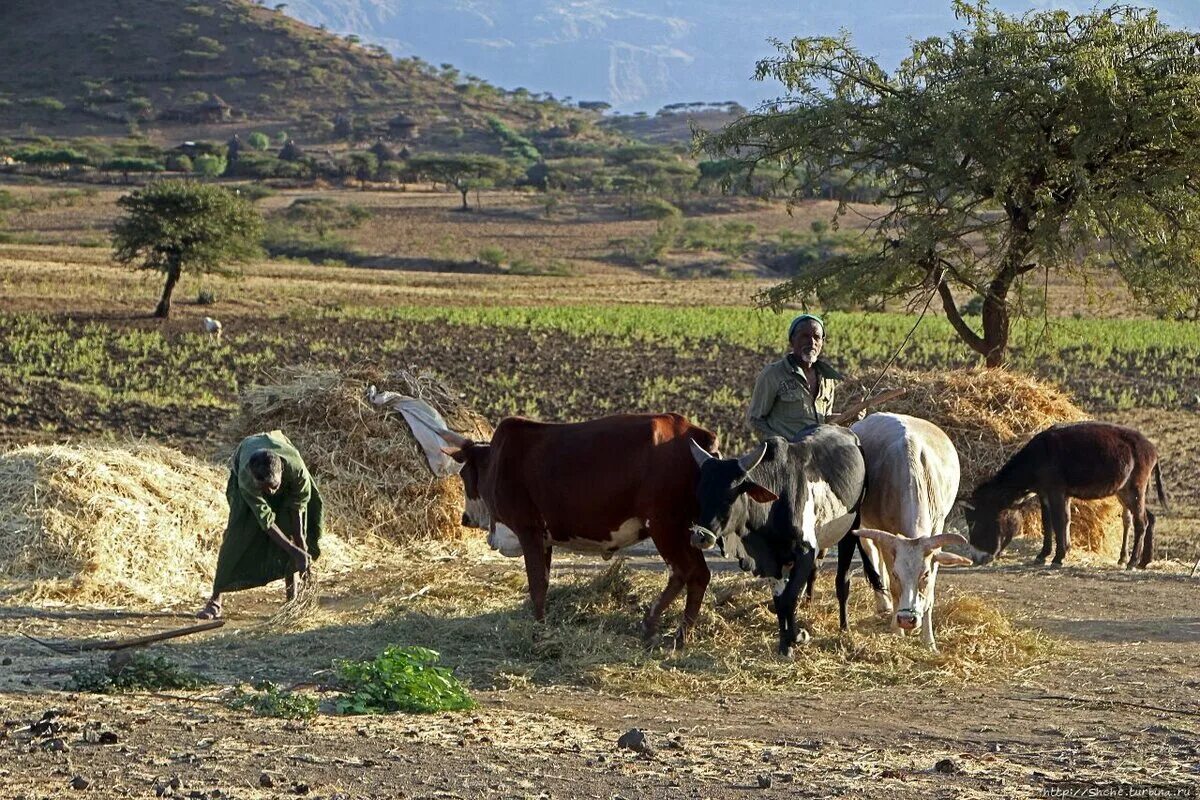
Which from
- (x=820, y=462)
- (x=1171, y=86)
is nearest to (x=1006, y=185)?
(x=1171, y=86)

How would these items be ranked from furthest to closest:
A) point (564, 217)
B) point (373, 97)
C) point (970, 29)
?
point (373, 97) → point (564, 217) → point (970, 29)

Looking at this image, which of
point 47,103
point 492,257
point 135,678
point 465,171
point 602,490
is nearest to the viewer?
point 135,678

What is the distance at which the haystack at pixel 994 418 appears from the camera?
53.2 ft

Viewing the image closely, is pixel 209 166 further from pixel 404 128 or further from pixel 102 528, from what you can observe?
pixel 102 528

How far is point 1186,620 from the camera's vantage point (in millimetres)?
11758

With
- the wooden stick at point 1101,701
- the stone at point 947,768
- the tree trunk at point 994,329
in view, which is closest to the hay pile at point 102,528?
the wooden stick at point 1101,701

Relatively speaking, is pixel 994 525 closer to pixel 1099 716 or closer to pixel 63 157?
pixel 1099 716

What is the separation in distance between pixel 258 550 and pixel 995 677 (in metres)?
5.40

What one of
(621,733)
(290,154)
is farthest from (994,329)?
(290,154)

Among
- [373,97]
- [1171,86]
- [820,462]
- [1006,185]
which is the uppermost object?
[373,97]

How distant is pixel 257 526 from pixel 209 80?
4401 inches

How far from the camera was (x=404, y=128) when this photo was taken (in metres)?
109

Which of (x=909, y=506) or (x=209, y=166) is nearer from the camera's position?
(x=909, y=506)

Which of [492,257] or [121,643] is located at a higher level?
[492,257]
